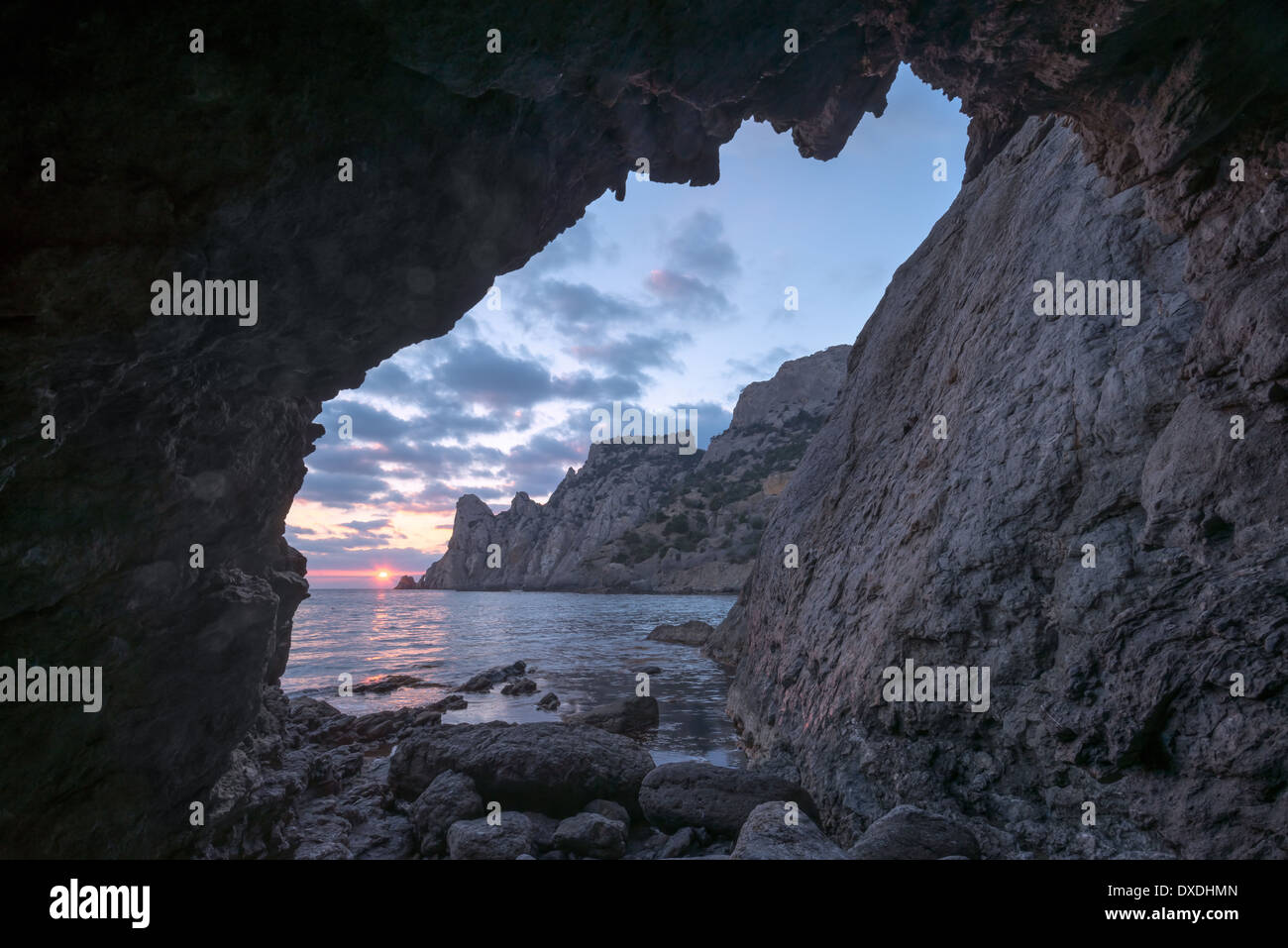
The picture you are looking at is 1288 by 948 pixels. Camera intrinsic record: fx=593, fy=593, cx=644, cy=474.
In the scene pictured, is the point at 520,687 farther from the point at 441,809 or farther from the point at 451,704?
the point at 441,809

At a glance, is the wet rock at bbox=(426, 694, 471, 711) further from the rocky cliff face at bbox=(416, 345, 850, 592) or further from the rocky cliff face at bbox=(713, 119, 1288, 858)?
the rocky cliff face at bbox=(416, 345, 850, 592)

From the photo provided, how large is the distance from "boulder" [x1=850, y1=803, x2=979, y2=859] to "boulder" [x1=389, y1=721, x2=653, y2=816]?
423cm

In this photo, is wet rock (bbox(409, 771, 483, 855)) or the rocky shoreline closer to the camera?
the rocky shoreline

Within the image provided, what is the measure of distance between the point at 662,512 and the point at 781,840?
104m

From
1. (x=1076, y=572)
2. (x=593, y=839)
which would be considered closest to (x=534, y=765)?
(x=593, y=839)

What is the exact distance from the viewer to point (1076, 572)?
6.62 meters

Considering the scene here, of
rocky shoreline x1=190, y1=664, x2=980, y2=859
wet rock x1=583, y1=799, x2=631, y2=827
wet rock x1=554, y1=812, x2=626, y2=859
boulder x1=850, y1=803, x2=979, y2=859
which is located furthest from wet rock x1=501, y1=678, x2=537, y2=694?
boulder x1=850, y1=803, x2=979, y2=859

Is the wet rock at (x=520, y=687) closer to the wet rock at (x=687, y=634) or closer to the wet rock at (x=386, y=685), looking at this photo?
the wet rock at (x=386, y=685)

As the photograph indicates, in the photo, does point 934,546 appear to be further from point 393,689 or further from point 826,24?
point 393,689

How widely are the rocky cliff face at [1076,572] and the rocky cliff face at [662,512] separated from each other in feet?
247

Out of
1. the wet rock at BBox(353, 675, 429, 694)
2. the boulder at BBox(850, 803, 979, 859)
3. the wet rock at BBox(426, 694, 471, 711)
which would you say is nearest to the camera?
the boulder at BBox(850, 803, 979, 859)

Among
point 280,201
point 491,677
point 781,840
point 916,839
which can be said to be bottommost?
point 491,677

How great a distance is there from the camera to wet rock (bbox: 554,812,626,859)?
25.8 feet
